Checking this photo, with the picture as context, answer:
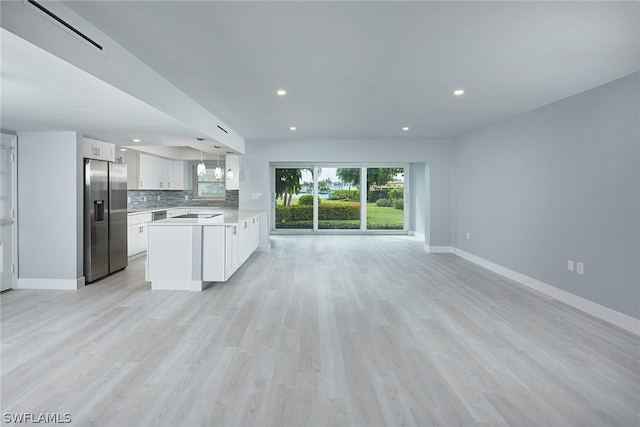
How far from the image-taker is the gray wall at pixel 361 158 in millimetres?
7250

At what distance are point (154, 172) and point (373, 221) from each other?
20.0 feet

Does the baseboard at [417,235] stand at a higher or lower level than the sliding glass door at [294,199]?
lower

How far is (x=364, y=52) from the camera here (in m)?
2.80

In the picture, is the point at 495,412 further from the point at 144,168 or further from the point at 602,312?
the point at 144,168

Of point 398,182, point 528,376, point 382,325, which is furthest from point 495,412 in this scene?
point 398,182

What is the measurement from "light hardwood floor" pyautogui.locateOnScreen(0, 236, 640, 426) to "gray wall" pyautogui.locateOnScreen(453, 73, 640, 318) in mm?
470

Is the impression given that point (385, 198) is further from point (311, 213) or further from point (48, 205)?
point (48, 205)

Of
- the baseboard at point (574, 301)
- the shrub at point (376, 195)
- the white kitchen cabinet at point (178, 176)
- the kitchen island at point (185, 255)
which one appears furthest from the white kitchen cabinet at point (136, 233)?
the baseboard at point (574, 301)

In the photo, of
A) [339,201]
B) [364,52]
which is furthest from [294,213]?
[364,52]

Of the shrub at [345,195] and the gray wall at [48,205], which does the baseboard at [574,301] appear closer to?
the shrub at [345,195]

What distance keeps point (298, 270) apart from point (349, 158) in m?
2.97

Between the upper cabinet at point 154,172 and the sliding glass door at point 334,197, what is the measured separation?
2.73 meters

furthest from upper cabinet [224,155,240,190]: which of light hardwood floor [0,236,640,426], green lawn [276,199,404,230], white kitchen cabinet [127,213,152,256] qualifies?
light hardwood floor [0,236,640,426]

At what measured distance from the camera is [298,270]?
5.53 metres
